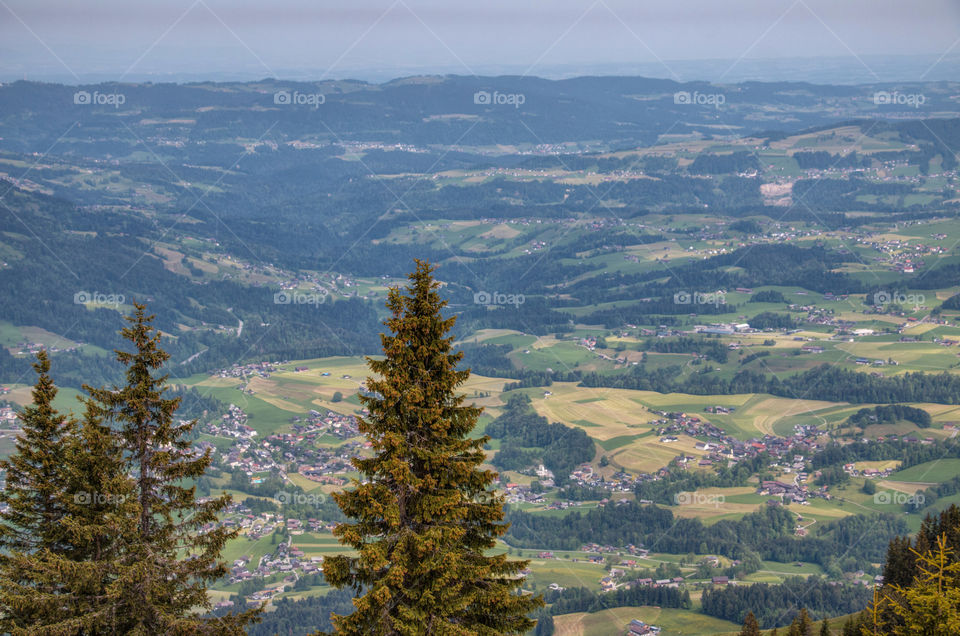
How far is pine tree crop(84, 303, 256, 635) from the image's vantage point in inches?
816

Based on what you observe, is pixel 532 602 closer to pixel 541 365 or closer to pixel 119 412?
pixel 119 412

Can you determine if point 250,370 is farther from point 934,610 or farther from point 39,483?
point 934,610

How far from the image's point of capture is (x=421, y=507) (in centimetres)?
1778

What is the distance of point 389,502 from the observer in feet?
57.5

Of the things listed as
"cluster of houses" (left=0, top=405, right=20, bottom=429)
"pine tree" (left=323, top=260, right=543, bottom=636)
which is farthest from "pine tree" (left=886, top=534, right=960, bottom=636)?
"cluster of houses" (left=0, top=405, right=20, bottom=429)

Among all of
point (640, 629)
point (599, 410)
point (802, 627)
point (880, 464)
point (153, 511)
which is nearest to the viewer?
point (153, 511)

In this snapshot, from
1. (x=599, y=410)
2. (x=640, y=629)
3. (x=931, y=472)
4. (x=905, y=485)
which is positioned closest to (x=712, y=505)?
(x=905, y=485)

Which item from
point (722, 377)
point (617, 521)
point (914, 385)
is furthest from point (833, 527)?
point (722, 377)

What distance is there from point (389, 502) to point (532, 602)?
12.6 ft

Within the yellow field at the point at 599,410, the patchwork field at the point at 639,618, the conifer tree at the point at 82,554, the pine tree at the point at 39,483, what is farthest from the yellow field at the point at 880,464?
the pine tree at the point at 39,483

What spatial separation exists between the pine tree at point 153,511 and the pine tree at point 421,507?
5229 millimetres

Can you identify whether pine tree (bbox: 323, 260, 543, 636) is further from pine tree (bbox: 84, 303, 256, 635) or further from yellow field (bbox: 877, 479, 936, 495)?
yellow field (bbox: 877, 479, 936, 495)

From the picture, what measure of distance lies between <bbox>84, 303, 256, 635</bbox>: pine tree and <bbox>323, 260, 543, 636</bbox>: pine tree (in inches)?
206

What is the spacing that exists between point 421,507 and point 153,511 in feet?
23.9
